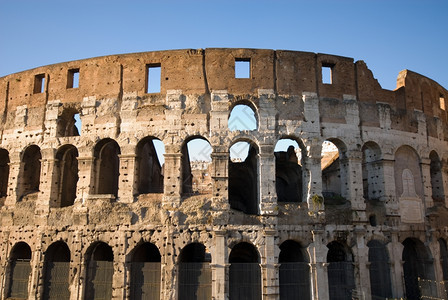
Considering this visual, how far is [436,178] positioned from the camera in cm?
1733

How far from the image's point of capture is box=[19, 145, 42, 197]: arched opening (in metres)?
15.8

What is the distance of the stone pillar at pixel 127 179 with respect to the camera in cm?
1395

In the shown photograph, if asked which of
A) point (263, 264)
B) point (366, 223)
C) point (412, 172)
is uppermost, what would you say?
point (412, 172)

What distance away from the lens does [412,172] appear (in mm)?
16016

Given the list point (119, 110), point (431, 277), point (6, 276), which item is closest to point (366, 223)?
point (431, 277)

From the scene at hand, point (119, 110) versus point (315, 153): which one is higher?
point (119, 110)

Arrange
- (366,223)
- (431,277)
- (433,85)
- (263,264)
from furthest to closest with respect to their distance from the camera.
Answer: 1. (433,85)
2. (431,277)
3. (366,223)
4. (263,264)

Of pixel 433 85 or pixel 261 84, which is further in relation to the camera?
pixel 433 85

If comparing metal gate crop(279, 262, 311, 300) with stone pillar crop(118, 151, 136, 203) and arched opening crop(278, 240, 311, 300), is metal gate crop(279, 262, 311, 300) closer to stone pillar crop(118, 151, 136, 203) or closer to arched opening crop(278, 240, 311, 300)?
arched opening crop(278, 240, 311, 300)

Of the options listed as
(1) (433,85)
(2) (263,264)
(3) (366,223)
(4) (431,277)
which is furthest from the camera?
(1) (433,85)

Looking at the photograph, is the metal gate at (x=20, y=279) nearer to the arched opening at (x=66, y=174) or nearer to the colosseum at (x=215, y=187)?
the colosseum at (x=215, y=187)

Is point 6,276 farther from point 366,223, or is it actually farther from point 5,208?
point 366,223

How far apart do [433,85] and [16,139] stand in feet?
61.3

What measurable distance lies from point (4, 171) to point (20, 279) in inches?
205
